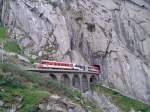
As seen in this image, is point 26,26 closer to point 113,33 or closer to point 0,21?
point 0,21

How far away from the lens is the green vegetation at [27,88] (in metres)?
47.0

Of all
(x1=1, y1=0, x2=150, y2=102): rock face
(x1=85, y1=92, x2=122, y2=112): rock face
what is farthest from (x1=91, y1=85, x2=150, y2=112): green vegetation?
(x1=1, y1=0, x2=150, y2=102): rock face

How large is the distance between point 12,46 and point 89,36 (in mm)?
16575

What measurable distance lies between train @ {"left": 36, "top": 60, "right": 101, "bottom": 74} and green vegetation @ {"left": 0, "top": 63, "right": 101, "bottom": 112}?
890 inches

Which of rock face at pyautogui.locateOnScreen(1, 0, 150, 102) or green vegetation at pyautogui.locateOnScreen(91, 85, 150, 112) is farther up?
rock face at pyautogui.locateOnScreen(1, 0, 150, 102)

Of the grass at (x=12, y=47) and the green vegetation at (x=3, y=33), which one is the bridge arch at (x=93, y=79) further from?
the green vegetation at (x=3, y=33)

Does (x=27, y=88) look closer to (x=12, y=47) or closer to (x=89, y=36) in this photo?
(x=12, y=47)

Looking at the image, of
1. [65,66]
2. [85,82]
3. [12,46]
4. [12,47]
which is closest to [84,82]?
[85,82]

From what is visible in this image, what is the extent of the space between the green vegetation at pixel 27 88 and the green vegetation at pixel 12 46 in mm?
32816

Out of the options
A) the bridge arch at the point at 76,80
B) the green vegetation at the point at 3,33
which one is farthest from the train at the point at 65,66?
the green vegetation at the point at 3,33

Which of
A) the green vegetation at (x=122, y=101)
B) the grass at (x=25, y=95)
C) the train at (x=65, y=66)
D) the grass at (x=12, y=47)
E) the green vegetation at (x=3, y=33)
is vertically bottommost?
the green vegetation at (x=122, y=101)

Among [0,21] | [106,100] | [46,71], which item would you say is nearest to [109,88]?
[106,100]

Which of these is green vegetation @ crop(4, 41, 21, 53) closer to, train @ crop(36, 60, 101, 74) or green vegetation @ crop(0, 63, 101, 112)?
train @ crop(36, 60, 101, 74)

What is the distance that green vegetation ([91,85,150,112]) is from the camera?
91.2 metres
